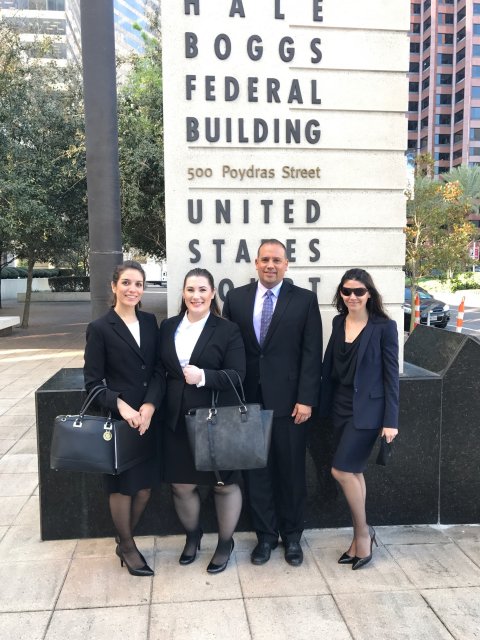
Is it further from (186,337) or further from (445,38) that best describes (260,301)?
(445,38)

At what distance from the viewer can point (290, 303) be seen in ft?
11.0

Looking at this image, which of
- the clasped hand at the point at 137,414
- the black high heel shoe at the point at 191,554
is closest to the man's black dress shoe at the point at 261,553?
the black high heel shoe at the point at 191,554

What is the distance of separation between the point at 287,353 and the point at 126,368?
0.96 m

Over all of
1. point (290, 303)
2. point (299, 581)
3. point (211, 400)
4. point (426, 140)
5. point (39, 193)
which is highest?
point (426, 140)

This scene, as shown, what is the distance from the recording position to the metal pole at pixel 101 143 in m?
4.04

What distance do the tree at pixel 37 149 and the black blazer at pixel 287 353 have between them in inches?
424

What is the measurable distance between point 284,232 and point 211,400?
1.71 meters

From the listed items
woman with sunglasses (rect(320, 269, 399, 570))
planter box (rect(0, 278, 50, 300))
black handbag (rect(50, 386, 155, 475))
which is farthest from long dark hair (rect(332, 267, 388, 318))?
planter box (rect(0, 278, 50, 300))

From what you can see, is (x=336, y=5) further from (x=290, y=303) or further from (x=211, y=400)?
(x=211, y=400)

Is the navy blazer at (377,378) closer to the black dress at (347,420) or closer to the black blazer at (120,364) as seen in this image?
the black dress at (347,420)

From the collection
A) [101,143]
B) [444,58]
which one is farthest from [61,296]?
[444,58]

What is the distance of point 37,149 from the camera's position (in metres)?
13.6

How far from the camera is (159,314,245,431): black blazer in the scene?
3121 mm

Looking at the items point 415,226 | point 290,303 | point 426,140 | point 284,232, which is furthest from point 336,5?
point 426,140
